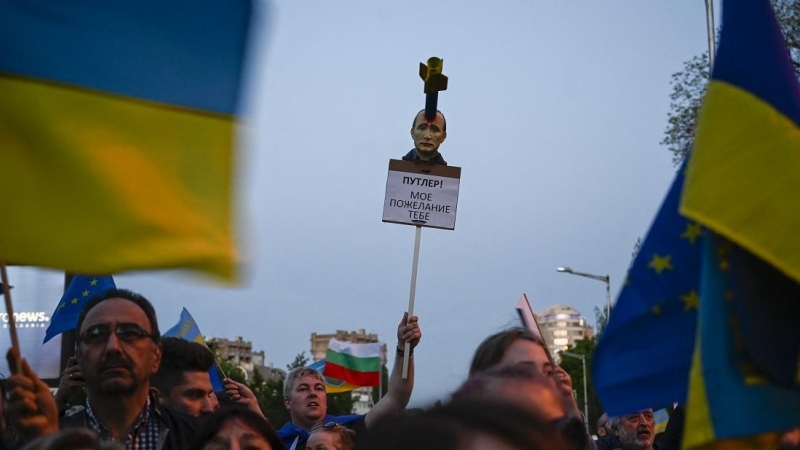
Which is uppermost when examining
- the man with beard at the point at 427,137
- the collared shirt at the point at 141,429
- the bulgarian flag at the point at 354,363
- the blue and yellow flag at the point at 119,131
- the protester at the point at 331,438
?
the man with beard at the point at 427,137

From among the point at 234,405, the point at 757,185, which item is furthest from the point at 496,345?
the point at 757,185

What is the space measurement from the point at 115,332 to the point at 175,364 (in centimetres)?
144

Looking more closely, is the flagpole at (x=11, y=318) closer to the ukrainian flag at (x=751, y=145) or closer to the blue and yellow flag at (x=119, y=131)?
the blue and yellow flag at (x=119, y=131)

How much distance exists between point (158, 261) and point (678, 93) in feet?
74.3

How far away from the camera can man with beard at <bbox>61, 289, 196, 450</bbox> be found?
4488 mm

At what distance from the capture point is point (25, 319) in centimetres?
1886

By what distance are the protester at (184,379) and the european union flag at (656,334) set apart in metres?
2.45

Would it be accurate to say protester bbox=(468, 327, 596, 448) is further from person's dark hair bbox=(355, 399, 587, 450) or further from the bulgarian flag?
the bulgarian flag

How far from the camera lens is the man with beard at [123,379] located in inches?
177

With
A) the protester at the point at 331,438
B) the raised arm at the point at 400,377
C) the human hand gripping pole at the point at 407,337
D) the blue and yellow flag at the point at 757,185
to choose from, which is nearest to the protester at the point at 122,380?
the raised arm at the point at 400,377

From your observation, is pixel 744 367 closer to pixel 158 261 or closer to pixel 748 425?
pixel 748 425

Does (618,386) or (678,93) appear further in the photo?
(678,93)

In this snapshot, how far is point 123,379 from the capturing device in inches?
177

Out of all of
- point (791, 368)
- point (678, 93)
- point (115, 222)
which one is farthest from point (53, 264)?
point (678, 93)
